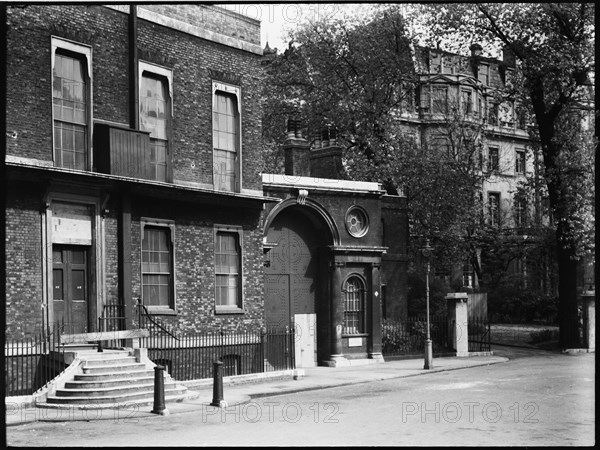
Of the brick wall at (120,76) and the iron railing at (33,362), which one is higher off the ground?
the brick wall at (120,76)

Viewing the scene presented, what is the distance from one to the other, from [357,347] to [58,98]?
50.2 feet

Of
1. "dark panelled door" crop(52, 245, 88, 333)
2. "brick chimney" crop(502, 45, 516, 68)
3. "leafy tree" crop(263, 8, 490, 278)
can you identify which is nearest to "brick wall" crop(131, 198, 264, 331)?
"dark panelled door" crop(52, 245, 88, 333)

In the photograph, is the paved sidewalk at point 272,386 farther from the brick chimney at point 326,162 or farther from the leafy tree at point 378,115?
the leafy tree at point 378,115

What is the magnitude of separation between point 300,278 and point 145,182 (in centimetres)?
992

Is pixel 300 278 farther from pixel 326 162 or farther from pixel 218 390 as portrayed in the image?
pixel 218 390

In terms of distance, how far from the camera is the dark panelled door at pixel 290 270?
1216 inches

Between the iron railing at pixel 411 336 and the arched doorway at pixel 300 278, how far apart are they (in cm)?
344

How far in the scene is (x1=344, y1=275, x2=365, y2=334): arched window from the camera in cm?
3238

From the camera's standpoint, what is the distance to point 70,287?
21844 millimetres

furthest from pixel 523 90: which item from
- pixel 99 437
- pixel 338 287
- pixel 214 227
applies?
pixel 99 437

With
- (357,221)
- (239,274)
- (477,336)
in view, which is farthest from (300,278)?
(477,336)

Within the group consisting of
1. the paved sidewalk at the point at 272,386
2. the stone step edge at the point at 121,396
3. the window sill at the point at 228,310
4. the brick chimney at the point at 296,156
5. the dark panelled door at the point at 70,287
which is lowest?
the paved sidewalk at the point at 272,386

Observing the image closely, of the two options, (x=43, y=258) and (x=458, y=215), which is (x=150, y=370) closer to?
(x=43, y=258)

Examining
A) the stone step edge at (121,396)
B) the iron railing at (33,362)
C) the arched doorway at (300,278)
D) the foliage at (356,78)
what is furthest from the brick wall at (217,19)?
the foliage at (356,78)
